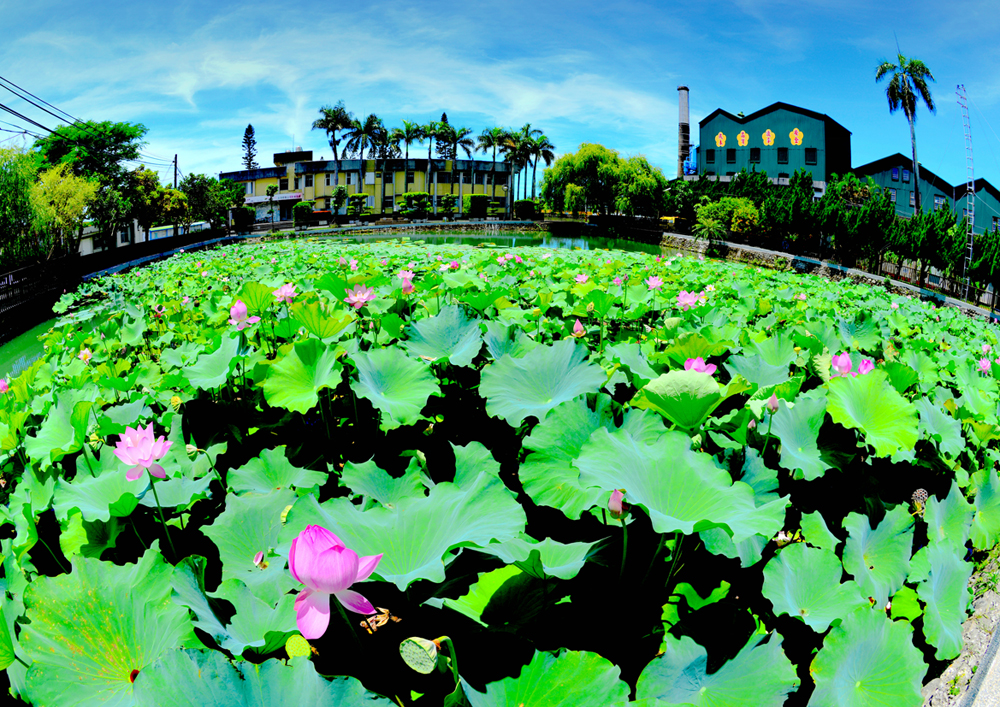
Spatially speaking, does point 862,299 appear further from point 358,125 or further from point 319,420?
point 358,125

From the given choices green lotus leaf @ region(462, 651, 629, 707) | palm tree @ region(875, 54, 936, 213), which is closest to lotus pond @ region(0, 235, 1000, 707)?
green lotus leaf @ region(462, 651, 629, 707)

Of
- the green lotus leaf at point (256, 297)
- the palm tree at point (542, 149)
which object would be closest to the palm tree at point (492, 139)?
the palm tree at point (542, 149)

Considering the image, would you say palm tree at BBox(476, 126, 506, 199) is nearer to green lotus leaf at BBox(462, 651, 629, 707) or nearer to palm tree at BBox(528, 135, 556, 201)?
palm tree at BBox(528, 135, 556, 201)

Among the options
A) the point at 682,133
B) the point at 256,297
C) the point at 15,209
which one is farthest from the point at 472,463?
the point at 682,133

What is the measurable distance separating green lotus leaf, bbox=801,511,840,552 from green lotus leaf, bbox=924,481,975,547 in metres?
0.46

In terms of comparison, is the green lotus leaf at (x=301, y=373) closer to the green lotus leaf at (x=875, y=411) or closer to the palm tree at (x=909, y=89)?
the green lotus leaf at (x=875, y=411)

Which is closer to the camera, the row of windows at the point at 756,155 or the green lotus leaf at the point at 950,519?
the green lotus leaf at the point at 950,519

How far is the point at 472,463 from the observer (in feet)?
4.00

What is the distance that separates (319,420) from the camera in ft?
5.49

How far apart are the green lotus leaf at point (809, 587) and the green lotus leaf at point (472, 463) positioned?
23.2 inches

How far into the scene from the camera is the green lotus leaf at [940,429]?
62.3 inches

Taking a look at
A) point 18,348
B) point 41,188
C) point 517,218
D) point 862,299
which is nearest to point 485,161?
point 517,218

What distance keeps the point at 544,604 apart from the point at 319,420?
105 cm

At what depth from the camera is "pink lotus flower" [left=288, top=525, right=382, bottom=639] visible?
62 centimetres
